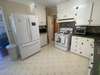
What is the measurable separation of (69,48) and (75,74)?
1.91 meters

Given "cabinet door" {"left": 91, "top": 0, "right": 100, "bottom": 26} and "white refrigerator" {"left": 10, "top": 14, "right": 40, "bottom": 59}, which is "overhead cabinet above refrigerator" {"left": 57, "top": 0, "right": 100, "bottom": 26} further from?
"white refrigerator" {"left": 10, "top": 14, "right": 40, "bottom": 59}

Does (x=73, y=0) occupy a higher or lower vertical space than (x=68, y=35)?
higher

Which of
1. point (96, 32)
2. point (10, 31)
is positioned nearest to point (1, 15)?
point (10, 31)

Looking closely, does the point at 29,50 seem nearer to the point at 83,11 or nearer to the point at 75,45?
the point at 75,45

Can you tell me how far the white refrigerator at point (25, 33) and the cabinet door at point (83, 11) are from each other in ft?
6.53

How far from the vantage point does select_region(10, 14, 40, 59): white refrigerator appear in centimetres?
277

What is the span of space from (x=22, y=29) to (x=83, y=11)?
8.78 feet

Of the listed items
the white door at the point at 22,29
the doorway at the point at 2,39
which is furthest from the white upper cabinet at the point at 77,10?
the doorway at the point at 2,39

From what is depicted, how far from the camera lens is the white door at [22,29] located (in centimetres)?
276

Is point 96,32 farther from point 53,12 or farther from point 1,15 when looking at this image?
point 1,15

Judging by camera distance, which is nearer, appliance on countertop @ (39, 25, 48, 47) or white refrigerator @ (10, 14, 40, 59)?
white refrigerator @ (10, 14, 40, 59)

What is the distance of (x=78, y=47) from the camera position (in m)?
→ 3.33

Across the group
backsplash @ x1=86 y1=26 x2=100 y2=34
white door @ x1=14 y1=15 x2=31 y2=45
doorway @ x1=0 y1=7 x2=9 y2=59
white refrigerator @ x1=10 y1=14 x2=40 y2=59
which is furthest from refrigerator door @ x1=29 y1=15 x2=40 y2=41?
backsplash @ x1=86 y1=26 x2=100 y2=34

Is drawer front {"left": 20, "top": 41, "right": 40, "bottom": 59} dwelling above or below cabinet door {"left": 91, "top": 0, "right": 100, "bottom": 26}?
below
